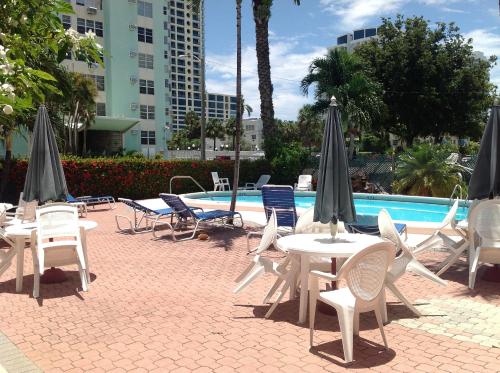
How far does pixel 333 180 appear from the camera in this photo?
5383 millimetres

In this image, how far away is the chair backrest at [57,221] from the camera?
645 cm

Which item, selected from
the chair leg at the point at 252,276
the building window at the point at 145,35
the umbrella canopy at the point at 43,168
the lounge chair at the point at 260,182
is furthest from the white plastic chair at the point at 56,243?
the building window at the point at 145,35

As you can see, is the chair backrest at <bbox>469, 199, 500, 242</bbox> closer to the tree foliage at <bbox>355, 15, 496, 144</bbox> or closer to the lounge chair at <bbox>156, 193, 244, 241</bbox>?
the lounge chair at <bbox>156, 193, 244, 241</bbox>

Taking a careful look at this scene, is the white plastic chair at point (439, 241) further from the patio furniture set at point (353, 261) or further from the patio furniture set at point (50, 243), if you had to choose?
the patio furniture set at point (50, 243)

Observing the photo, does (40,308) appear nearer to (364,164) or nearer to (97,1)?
(364,164)

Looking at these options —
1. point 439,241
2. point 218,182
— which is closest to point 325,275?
point 439,241

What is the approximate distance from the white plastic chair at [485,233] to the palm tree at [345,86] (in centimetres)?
1978

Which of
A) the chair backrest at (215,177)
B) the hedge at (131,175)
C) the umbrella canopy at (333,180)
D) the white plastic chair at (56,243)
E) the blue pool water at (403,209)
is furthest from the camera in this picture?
the chair backrest at (215,177)

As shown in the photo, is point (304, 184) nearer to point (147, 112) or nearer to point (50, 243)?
point (50, 243)

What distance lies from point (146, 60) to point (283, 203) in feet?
125

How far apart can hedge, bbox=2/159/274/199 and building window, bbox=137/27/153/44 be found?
2619 cm

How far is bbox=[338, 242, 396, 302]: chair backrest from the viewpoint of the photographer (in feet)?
13.0

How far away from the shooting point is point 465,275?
6.89 m

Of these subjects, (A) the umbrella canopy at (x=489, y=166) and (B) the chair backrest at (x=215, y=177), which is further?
(B) the chair backrest at (x=215, y=177)
